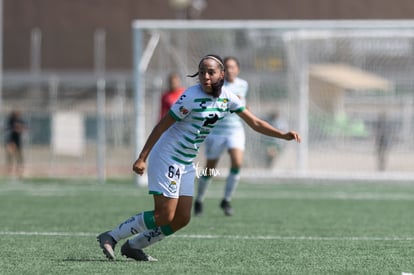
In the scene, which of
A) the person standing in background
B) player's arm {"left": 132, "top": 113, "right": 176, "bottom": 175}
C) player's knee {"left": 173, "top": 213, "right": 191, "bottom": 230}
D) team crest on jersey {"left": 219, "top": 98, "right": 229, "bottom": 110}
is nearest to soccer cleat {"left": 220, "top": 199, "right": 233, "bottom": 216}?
player's knee {"left": 173, "top": 213, "right": 191, "bottom": 230}

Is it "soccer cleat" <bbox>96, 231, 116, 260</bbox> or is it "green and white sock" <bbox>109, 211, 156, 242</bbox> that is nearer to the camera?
"green and white sock" <bbox>109, 211, 156, 242</bbox>

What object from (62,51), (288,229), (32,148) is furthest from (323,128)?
(62,51)

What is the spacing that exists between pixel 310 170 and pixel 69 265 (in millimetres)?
15867

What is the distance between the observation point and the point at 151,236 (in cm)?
914

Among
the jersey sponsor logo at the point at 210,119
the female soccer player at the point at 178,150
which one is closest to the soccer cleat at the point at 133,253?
the female soccer player at the point at 178,150

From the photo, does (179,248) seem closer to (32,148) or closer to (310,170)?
(310,170)

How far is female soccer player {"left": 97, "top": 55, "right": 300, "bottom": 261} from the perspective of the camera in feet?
29.1

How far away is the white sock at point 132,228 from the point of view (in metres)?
9.10

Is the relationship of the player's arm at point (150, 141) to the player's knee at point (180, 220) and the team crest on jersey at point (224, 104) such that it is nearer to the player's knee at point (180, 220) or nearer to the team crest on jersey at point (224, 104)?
the team crest on jersey at point (224, 104)

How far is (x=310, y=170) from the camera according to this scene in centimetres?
2445

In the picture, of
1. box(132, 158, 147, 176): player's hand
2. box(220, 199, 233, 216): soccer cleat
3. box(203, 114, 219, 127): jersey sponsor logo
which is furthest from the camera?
box(220, 199, 233, 216): soccer cleat

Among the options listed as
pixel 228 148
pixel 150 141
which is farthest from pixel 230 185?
pixel 150 141

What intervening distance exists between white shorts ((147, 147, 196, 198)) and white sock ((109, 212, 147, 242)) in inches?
12.5

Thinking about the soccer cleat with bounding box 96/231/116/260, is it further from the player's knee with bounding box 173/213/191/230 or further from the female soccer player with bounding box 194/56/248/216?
the female soccer player with bounding box 194/56/248/216
